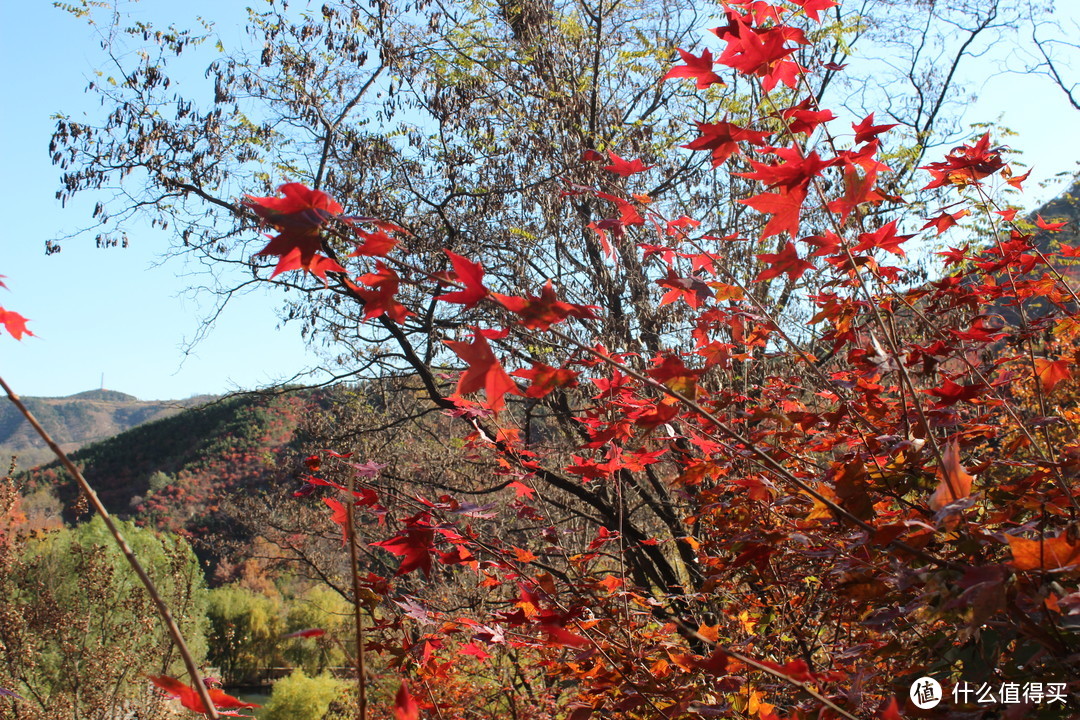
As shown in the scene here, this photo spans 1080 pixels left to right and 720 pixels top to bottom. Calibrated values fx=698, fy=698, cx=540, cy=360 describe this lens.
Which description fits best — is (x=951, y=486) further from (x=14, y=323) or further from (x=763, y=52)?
(x=14, y=323)

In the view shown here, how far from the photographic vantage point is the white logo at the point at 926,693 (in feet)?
3.52

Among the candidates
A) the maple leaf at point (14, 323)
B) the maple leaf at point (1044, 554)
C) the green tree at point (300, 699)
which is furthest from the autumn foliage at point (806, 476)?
the green tree at point (300, 699)

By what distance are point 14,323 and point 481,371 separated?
973mm

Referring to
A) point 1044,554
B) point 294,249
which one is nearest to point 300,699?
point 294,249

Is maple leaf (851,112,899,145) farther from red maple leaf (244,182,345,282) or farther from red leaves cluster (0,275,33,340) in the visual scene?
red leaves cluster (0,275,33,340)

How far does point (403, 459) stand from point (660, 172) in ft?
11.3

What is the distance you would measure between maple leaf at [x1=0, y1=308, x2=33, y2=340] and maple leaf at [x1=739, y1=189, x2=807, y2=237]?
131cm

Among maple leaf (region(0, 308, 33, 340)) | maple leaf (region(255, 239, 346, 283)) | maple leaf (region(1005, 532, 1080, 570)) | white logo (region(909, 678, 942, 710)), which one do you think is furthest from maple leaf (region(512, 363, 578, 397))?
maple leaf (region(0, 308, 33, 340))

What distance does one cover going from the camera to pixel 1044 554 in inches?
31.4

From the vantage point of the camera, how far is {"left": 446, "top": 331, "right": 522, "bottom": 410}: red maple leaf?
86 centimetres

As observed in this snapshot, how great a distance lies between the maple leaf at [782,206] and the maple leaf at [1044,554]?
55 cm

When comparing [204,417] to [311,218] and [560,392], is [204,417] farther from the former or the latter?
[311,218]

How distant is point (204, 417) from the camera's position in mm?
37406

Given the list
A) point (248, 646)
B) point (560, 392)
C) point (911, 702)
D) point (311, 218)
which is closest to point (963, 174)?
point (911, 702)
